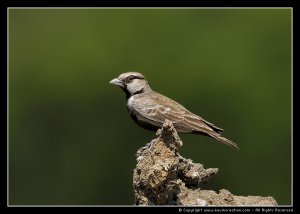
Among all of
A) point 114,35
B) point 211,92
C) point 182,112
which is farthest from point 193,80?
point 182,112

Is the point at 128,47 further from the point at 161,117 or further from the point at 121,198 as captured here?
the point at 161,117

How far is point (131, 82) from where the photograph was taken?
1398 centimetres

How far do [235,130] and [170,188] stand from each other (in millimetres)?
12104

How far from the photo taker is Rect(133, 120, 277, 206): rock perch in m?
10.4

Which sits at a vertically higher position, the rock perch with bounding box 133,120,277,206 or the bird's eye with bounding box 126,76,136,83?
the bird's eye with bounding box 126,76,136,83

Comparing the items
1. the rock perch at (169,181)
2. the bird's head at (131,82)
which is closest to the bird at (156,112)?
the bird's head at (131,82)

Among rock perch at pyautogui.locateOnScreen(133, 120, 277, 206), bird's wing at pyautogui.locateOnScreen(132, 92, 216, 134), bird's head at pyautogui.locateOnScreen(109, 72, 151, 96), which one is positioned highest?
bird's head at pyautogui.locateOnScreen(109, 72, 151, 96)

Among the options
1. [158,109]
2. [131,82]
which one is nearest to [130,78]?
[131,82]

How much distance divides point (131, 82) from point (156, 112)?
2.70ft

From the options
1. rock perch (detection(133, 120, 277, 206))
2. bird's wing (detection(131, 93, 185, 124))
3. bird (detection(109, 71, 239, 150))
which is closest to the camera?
rock perch (detection(133, 120, 277, 206))

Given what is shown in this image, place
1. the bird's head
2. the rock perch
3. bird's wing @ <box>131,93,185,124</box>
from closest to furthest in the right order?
the rock perch
bird's wing @ <box>131,93,185,124</box>
the bird's head

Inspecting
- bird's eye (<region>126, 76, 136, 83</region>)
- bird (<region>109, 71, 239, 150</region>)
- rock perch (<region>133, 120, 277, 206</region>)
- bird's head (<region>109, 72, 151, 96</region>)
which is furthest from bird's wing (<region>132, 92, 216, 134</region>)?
rock perch (<region>133, 120, 277, 206</region>)

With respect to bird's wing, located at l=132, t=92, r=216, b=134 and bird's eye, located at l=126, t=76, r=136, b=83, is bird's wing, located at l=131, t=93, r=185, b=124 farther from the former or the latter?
bird's eye, located at l=126, t=76, r=136, b=83

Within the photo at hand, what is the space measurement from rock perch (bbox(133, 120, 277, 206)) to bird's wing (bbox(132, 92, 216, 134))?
2088 mm
